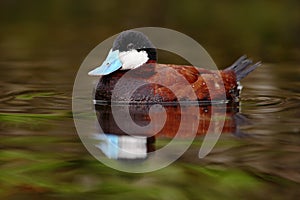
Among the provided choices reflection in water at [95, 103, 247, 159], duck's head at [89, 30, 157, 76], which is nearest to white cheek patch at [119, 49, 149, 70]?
duck's head at [89, 30, 157, 76]

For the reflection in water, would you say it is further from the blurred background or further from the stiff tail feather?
the stiff tail feather

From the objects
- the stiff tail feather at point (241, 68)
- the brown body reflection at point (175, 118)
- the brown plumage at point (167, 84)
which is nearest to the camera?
the brown body reflection at point (175, 118)

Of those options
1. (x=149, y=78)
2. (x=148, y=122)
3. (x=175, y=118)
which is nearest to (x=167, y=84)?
(x=149, y=78)

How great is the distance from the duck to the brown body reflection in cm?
10

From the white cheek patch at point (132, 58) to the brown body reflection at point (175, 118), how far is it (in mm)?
464

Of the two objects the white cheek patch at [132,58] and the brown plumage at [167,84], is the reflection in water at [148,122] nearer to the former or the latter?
the brown plumage at [167,84]

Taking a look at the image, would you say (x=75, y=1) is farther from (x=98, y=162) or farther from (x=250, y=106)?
(x=98, y=162)

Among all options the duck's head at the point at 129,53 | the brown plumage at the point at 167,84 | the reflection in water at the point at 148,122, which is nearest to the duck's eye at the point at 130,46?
the duck's head at the point at 129,53

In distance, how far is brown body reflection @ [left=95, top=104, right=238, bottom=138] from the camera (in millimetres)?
5215

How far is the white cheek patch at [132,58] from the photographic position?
21.2 feet

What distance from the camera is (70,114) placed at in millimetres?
5727

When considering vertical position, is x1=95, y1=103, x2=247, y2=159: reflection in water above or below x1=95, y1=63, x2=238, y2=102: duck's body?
below

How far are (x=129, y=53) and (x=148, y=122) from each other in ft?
3.56

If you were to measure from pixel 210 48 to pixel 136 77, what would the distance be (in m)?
3.55
